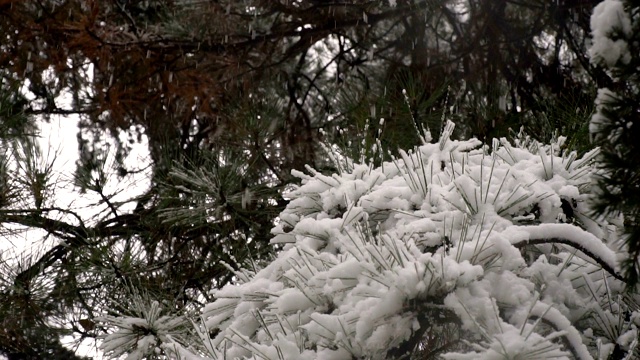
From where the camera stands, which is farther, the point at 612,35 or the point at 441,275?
the point at 441,275

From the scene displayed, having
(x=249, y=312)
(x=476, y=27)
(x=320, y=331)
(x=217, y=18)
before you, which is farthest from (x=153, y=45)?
(x=320, y=331)

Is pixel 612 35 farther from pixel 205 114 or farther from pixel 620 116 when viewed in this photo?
pixel 205 114

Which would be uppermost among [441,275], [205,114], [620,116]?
[205,114]

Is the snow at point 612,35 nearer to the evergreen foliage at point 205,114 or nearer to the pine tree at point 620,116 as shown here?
the pine tree at point 620,116

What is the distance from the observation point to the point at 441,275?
111cm

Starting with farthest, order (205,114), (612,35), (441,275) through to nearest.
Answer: (205,114) < (441,275) < (612,35)

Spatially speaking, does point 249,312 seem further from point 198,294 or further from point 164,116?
point 164,116

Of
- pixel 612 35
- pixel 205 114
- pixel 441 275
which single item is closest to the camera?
pixel 612 35

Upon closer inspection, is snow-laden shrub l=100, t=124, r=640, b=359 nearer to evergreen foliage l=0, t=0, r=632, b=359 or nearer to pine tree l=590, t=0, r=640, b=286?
pine tree l=590, t=0, r=640, b=286

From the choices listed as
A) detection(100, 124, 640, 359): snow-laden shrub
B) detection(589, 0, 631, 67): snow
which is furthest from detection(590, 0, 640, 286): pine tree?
detection(100, 124, 640, 359): snow-laden shrub

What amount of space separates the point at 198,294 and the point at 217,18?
143 centimetres

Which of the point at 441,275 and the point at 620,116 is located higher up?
the point at 620,116

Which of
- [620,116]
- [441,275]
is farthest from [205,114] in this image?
[620,116]

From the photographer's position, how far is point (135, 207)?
3910 mm
